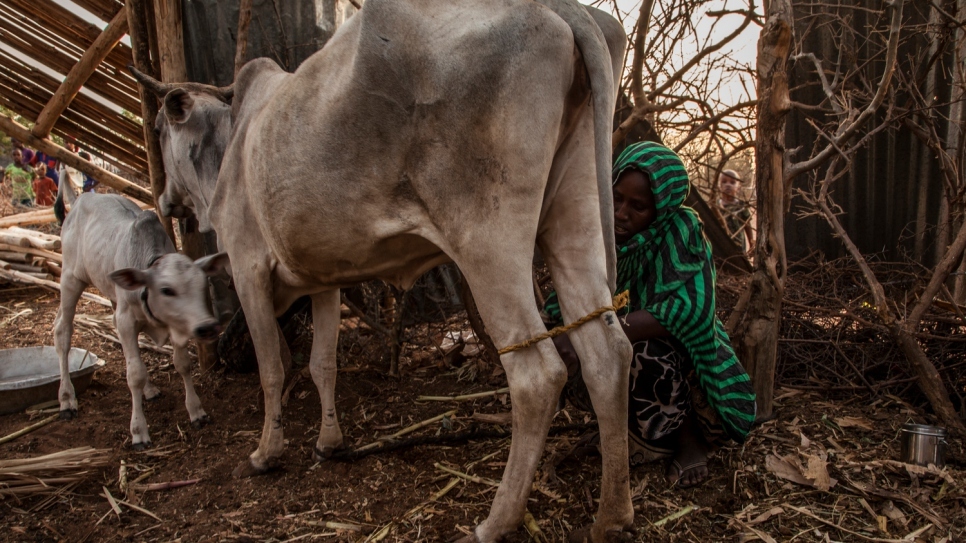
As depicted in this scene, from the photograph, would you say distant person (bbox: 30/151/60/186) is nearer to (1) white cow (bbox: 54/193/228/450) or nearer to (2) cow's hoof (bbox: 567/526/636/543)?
(1) white cow (bbox: 54/193/228/450)

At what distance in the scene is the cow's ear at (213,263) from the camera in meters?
3.72

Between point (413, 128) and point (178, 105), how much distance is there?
6.59ft

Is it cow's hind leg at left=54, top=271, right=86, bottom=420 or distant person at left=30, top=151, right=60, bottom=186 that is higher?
distant person at left=30, top=151, right=60, bottom=186

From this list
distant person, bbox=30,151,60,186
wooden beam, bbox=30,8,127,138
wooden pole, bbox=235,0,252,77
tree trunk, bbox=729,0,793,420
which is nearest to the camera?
tree trunk, bbox=729,0,793,420

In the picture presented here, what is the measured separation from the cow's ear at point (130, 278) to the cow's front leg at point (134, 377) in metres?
0.50

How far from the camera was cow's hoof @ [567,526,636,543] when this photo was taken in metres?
2.48

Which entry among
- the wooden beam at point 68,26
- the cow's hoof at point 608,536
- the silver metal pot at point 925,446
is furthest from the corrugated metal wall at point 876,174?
the wooden beam at point 68,26

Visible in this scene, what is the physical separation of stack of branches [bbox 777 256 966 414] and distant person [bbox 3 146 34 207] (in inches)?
613

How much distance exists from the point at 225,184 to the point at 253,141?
476 mm

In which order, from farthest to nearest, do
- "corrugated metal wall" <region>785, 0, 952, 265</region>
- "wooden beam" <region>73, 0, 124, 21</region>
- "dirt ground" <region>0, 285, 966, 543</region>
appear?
"wooden beam" <region>73, 0, 124, 21</region> → "corrugated metal wall" <region>785, 0, 952, 265</region> → "dirt ground" <region>0, 285, 966, 543</region>

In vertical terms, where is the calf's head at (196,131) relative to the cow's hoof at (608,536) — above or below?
above

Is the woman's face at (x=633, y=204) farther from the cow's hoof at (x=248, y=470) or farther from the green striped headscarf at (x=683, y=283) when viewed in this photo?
the cow's hoof at (x=248, y=470)

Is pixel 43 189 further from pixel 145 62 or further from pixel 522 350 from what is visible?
pixel 522 350

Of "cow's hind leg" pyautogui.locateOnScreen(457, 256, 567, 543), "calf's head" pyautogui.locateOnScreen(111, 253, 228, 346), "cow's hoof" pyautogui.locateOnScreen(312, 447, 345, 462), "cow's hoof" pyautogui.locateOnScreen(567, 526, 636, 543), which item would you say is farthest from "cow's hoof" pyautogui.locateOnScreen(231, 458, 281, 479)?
"cow's hoof" pyautogui.locateOnScreen(567, 526, 636, 543)
